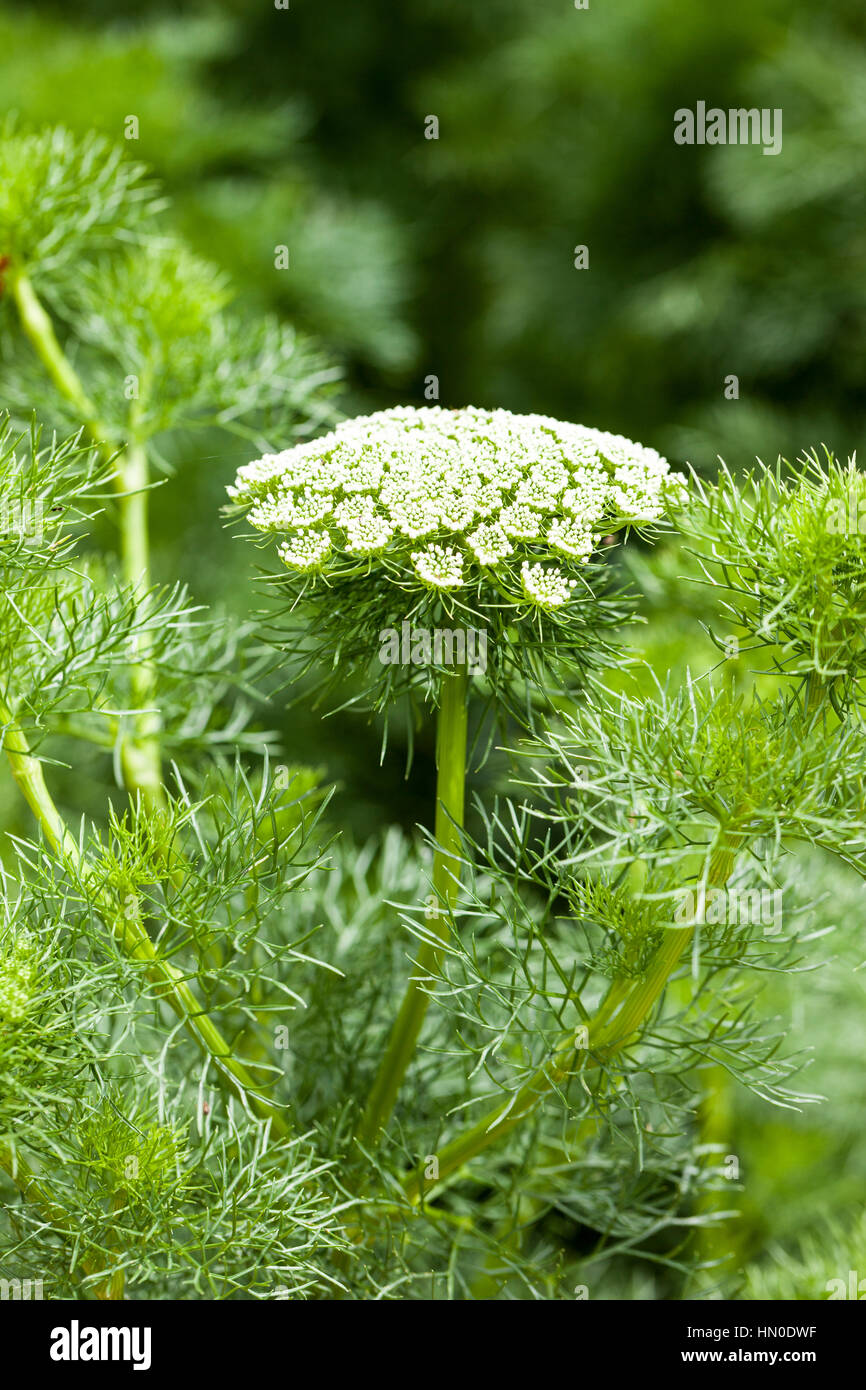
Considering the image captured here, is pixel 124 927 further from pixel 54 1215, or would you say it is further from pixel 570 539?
pixel 570 539

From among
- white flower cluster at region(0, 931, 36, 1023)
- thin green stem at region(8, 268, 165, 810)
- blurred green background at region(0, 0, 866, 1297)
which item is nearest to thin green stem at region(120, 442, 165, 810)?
thin green stem at region(8, 268, 165, 810)

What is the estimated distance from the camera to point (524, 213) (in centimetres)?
175

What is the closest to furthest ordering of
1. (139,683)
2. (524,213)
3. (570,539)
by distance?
(570,539) < (139,683) < (524,213)

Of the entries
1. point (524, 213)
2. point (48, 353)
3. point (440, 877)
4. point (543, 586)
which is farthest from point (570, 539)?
point (524, 213)

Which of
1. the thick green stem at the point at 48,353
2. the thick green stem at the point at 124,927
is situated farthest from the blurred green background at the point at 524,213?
the thick green stem at the point at 124,927

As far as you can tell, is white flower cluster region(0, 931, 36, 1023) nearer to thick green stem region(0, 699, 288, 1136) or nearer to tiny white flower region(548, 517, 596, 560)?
thick green stem region(0, 699, 288, 1136)

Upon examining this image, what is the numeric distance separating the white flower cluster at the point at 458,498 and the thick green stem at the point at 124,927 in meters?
0.12

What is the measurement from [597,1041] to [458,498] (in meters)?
0.20

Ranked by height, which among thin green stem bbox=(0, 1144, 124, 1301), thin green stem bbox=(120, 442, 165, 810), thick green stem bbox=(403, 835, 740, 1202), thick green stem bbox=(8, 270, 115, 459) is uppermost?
thick green stem bbox=(8, 270, 115, 459)

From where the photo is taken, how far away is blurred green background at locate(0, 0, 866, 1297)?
47.8 inches

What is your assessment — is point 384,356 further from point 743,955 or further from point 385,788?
point 743,955

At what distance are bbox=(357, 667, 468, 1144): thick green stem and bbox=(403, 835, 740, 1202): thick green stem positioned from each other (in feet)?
0.11

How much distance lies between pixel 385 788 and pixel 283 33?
1.28 metres

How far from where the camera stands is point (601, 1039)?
402 mm
